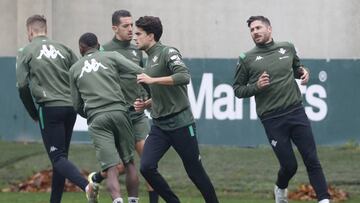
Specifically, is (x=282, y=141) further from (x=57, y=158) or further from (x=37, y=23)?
(x=37, y=23)

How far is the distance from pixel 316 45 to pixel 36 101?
441 inches

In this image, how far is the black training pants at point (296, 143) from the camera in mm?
12234

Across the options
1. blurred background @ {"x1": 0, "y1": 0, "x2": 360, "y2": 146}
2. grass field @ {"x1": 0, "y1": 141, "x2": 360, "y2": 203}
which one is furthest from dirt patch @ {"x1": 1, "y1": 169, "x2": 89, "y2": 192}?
blurred background @ {"x1": 0, "y1": 0, "x2": 360, "y2": 146}

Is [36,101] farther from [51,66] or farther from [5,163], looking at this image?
[5,163]

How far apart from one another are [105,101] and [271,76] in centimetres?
177

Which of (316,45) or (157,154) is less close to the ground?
(157,154)

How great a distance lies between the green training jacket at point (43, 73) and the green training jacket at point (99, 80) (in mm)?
745

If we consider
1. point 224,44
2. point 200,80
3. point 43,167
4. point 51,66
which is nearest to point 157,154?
point 51,66

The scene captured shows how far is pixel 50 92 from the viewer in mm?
12703

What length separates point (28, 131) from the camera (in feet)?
66.2

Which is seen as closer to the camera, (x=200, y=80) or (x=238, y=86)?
(x=238, y=86)

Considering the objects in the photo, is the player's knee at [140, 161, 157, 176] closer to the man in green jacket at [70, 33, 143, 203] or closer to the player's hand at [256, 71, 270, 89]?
the man in green jacket at [70, 33, 143, 203]

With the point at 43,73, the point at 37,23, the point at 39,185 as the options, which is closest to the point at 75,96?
the point at 43,73

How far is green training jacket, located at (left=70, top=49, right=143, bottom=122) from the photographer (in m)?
11.9
